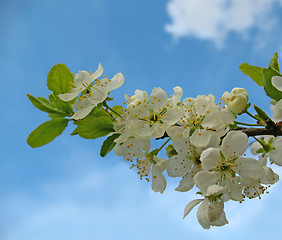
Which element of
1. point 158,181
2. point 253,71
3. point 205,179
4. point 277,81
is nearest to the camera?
point 205,179

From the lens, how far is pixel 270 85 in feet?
5.30

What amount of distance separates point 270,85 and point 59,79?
103cm

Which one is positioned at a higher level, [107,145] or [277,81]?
[107,145]

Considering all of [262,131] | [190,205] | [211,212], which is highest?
[262,131]

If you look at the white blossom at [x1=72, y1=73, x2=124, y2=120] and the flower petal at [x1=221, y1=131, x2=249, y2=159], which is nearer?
the flower petal at [x1=221, y1=131, x2=249, y2=159]

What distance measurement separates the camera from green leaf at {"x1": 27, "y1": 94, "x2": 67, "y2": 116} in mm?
1689

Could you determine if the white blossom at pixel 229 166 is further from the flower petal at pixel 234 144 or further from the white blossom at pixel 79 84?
the white blossom at pixel 79 84

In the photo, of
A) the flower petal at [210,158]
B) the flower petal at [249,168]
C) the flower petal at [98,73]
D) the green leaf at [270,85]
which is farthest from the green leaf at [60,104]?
the green leaf at [270,85]

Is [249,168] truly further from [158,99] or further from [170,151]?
[158,99]

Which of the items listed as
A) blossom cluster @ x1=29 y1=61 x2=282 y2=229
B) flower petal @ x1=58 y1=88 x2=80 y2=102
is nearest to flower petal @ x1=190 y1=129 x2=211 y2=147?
blossom cluster @ x1=29 y1=61 x2=282 y2=229

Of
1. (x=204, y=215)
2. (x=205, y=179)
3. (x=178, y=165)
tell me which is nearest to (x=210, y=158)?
(x=205, y=179)

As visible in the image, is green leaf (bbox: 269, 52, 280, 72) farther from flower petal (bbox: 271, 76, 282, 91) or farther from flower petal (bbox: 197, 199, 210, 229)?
flower petal (bbox: 197, 199, 210, 229)

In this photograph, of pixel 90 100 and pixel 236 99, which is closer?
pixel 236 99

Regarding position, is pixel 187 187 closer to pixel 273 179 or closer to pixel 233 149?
pixel 233 149
